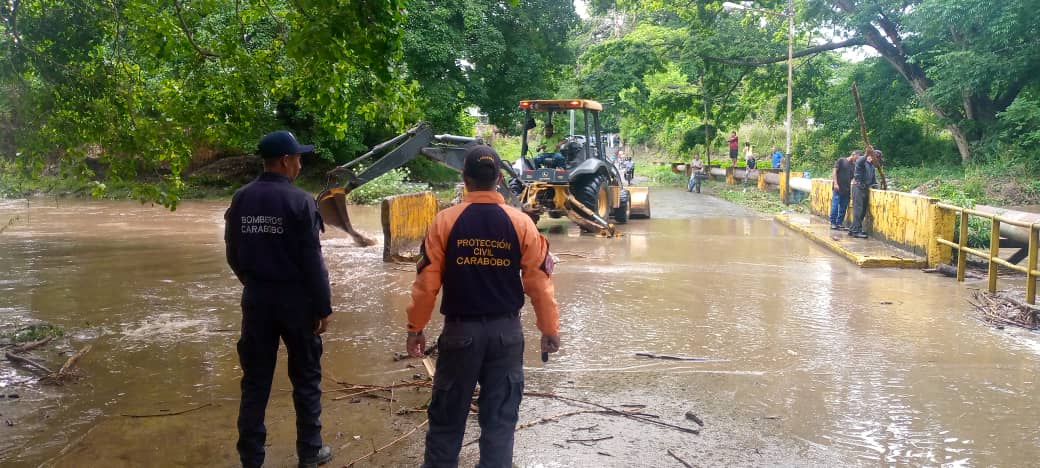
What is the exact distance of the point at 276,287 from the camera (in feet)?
13.9

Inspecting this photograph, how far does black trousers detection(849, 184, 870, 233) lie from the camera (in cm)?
1392

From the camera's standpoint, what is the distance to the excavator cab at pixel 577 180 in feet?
49.6

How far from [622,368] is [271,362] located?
2991mm

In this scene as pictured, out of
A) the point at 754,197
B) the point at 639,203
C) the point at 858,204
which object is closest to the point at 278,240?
the point at 858,204

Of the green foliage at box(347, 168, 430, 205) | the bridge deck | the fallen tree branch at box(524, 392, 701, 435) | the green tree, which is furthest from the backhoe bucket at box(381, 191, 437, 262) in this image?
the green foliage at box(347, 168, 430, 205)

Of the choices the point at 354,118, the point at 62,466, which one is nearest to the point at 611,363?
the point at 62,466

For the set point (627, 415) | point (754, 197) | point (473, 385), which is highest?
point (473, 385)

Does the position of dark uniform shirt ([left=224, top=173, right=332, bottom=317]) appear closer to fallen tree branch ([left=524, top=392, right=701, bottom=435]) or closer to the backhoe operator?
fallen tree branch ([left=524, top=392, right=701, bottom=435])

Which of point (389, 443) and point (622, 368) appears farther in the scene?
point (622, 368)

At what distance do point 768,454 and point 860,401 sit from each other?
1.31 m

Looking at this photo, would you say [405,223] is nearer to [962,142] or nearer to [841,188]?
[841,188]

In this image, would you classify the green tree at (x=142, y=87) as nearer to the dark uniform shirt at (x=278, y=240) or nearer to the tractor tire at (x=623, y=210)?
the dark uniform shirt at (x=278, y=240)

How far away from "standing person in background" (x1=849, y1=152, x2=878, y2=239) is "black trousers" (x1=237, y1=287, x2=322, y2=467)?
1182cm

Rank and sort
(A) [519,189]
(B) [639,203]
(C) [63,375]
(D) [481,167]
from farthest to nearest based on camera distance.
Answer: (B) [639,203] → (A) [519,189] → (C) [63,375] → (D) [481,167]
